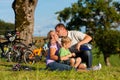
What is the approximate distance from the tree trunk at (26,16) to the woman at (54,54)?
984 centimetres

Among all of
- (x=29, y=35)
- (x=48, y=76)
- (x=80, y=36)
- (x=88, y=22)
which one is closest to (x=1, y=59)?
(x=29, y=35)

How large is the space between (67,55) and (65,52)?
9 cm

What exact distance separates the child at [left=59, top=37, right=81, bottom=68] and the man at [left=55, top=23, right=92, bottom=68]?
0.16m

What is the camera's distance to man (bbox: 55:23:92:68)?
34.7ft

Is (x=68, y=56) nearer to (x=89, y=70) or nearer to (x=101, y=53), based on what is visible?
(x=89, y=70)

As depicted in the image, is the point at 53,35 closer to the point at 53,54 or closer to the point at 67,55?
the point at 53,54

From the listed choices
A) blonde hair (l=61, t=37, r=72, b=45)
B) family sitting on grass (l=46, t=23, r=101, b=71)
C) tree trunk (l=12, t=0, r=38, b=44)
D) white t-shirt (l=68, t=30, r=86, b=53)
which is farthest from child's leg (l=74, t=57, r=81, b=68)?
tree trunk (l=12, t=0, r=38, b=44)

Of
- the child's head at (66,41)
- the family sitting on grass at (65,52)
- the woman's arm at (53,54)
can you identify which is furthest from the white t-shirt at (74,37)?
the woman's arm at (53,54)

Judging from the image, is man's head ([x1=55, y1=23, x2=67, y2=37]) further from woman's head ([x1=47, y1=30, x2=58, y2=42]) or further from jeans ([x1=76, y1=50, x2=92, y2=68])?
jeans ([x1=76, y1=50, x2=92, y2=68])

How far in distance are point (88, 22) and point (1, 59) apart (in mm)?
24081

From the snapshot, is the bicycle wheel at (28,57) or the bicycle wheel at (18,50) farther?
the bicycle wheel at (18,50)

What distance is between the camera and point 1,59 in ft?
61.9

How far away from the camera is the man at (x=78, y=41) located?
10.6 metres

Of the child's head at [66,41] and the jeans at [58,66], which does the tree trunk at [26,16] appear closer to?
the jeans at [58,66]
